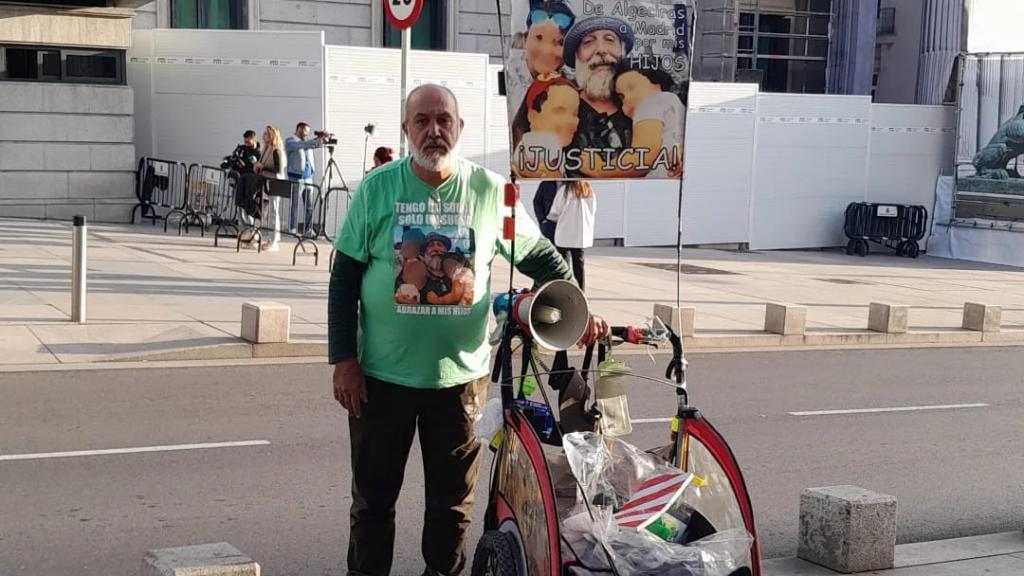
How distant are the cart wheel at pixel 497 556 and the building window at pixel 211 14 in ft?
77.7

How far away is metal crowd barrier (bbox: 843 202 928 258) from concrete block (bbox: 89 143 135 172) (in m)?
14.6

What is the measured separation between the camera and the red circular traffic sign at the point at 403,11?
11852 millimetres

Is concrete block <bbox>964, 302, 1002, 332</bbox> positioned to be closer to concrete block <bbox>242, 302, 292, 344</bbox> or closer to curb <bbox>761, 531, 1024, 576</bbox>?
concrete block <bbox>242, 302, 292, 344</bbox>

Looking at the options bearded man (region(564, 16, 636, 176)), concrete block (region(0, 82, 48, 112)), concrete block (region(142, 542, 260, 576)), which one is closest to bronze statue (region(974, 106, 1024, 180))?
concrete block (region(0, 82, 48, 112))

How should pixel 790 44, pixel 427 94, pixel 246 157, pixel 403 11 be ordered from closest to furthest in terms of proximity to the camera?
1. pixel 427 94
2. pixel 403 11
3. pixel 246 157
4. pixel 790 44

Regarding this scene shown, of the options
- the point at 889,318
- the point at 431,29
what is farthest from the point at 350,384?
the point at 431,29

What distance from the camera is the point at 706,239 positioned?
84.2ft

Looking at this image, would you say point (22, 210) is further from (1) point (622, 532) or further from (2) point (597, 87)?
(1) point (622, 532)

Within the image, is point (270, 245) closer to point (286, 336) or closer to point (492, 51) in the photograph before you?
point (286, 336)

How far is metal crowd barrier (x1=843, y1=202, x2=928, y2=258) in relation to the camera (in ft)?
89.2

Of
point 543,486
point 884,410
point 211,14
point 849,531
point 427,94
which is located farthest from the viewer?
point 211,14

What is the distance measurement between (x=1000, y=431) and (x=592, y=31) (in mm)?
6531

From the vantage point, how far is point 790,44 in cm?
3681

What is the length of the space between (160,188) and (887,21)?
2521 cm
